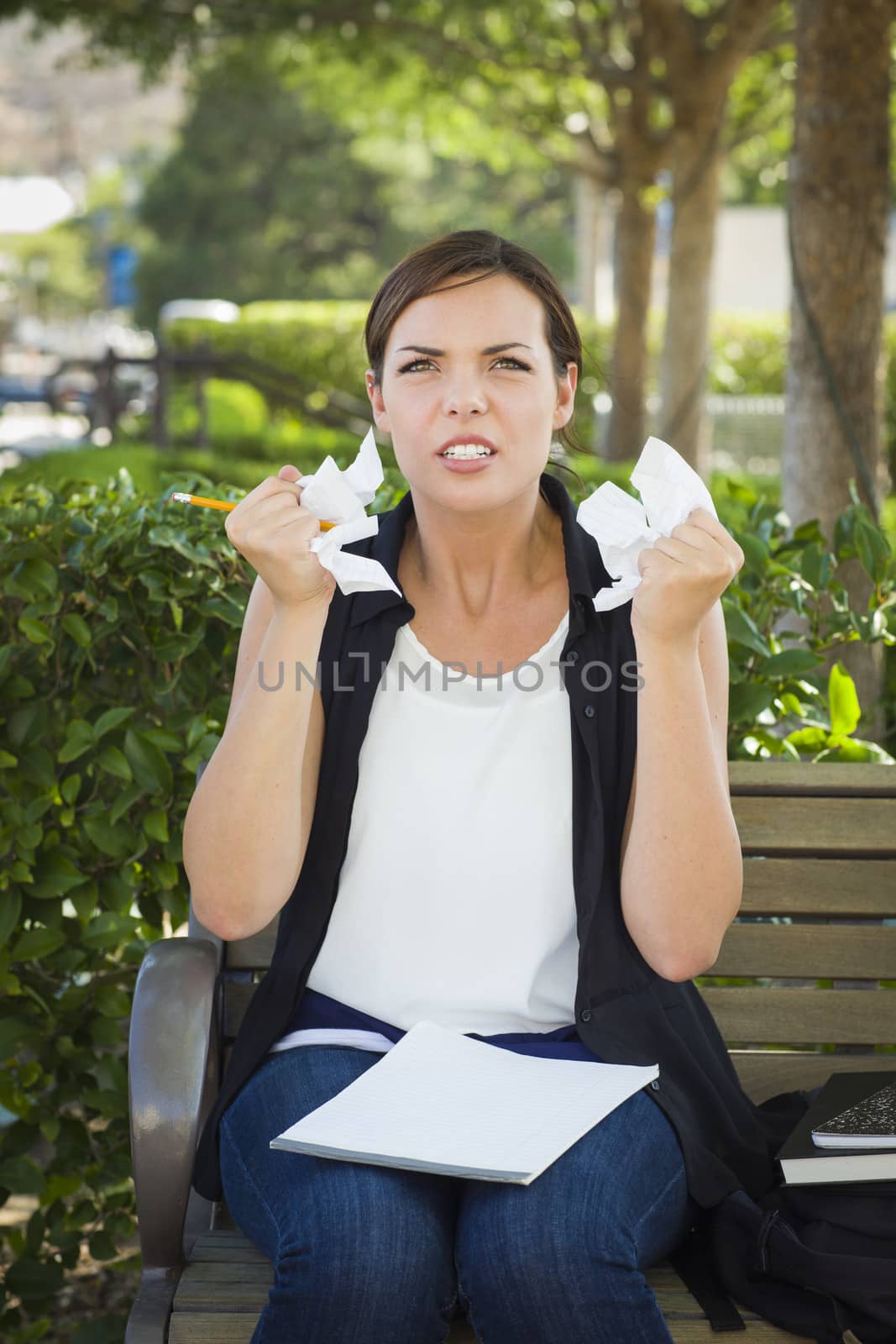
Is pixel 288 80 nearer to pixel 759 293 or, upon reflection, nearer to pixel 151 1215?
pixel 151 1215

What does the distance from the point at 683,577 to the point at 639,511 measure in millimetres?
149

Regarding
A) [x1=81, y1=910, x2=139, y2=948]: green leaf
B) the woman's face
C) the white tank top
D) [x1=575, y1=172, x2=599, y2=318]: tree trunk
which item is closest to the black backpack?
the white tank top

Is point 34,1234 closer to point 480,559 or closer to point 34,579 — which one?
point 34,579

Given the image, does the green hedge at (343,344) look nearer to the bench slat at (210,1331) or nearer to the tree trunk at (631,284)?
the tree trunk at (631,284)

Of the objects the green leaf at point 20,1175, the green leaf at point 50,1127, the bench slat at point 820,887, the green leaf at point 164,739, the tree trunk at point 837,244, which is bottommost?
the green leaf at point 20,1175

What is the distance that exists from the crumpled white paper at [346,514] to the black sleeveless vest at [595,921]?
15cm

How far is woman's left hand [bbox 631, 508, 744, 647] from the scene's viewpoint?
5.92ft

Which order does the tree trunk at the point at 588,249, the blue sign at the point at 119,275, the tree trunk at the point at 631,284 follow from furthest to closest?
the blue sign at the point at 119,275 < the tree trunk at the point at 588,249 < the tree trunk at the point at 631,284

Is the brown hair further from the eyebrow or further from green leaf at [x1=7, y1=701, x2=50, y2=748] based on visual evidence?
green leaf at [x1=7, y1=701, x2=50, y2=748]

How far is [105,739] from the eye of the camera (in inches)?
98.0

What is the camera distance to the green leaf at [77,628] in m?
2.39

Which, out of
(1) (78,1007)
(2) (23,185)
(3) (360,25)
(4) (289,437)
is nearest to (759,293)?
(2) (23,185)

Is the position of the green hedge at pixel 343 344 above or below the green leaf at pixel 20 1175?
above

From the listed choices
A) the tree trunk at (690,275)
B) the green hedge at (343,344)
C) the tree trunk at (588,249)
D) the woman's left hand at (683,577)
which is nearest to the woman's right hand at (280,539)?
the woman's left hand at (683,577)
